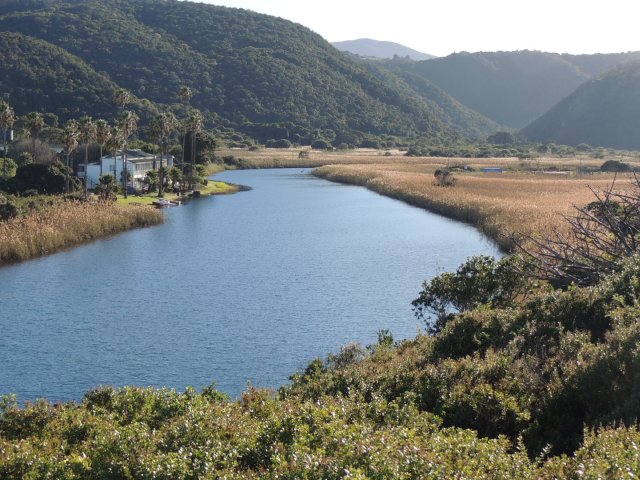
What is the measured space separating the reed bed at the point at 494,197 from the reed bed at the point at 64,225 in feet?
85.4

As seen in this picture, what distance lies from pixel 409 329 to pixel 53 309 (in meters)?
15.0

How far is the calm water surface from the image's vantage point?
2444 cm

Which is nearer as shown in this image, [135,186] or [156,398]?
[156,398]

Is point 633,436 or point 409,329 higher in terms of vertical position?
point 633,436

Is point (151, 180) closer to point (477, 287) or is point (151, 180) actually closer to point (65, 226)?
point (65, 226)

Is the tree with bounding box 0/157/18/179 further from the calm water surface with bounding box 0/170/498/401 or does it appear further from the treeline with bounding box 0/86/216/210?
the calm water surface with bounding box 0/170/498/401

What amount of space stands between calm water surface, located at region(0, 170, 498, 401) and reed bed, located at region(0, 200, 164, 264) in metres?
1.23

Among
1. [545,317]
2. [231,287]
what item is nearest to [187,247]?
[231,287]

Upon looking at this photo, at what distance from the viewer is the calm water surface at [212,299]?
962 inches

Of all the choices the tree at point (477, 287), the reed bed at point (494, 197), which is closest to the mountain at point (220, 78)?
the reed bed at point (494, 197)

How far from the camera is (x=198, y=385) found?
2272 centimetres

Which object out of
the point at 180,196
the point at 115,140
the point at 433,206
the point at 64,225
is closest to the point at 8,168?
the point at 115,140

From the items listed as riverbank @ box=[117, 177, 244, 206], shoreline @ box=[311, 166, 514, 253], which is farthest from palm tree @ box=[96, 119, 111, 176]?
shoreline @ box=[311, 166, 514, 253]

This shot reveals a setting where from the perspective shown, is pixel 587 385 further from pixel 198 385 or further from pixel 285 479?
pixel 198 385
